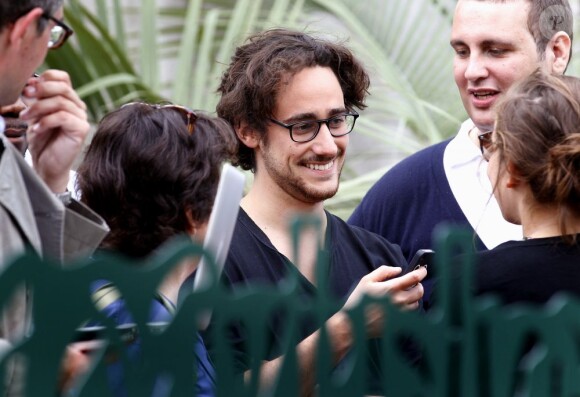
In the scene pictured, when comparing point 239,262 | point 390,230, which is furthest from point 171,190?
point 390,230

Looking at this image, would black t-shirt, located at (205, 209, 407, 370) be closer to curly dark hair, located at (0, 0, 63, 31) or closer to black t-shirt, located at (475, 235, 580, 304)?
black t-shirt, located at (475, 235, 580, 304)

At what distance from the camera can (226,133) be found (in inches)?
106

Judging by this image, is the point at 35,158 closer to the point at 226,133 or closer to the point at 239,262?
the point at 226,133

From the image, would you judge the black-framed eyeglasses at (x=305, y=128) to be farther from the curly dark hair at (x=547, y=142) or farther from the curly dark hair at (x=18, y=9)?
the curly dark hair at (x=18, y=9)

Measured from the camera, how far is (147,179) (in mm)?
2459

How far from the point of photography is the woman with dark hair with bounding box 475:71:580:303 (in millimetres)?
2412

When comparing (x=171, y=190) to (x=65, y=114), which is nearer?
(x=65, y=114)

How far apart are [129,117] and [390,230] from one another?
1225mm

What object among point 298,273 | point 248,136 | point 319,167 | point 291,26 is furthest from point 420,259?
point 291,26

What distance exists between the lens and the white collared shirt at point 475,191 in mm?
3379

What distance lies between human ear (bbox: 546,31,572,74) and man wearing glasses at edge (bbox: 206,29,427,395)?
0.72 m

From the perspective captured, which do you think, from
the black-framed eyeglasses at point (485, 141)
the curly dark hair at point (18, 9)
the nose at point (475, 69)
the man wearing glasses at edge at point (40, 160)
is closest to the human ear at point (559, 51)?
the nose at point (475, 69)

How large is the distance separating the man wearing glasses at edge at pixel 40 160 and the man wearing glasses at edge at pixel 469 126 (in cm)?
144

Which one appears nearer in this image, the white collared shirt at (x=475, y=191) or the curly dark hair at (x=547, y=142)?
the curly dark hair at (x=547, y=142)
